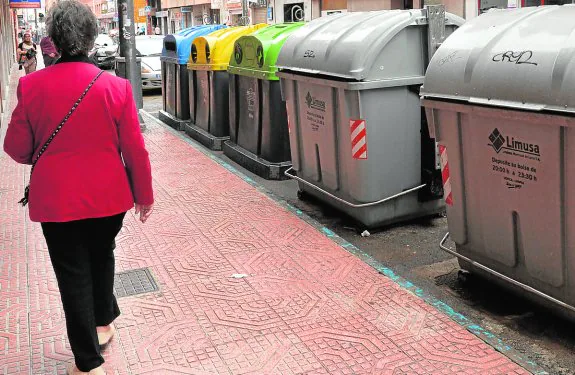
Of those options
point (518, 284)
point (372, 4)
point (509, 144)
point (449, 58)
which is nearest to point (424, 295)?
point (518, 284)

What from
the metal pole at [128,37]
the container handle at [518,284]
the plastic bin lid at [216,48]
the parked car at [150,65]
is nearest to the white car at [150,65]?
the parked car at [150,65]

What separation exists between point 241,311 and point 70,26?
2.29m

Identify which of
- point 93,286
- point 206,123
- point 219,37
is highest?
point 219,37

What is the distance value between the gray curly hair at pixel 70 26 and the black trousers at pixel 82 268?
908mm

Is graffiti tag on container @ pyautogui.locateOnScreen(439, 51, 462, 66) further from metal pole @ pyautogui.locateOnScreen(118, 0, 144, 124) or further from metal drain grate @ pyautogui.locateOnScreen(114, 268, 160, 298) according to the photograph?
metal pole @ pyautogui.locateOnScreen(118, 0, 144, 124)

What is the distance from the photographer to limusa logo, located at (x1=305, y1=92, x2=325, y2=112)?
21.8 ft

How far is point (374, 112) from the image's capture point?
6062 millimetres

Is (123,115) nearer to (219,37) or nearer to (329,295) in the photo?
(329,295)

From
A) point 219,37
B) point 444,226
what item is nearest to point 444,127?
point 444,226

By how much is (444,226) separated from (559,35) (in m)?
2.93

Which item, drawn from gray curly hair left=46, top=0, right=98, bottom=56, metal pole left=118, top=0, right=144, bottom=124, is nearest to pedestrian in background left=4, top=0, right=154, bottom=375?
gray curly hair left=46, top=0, right=98, bottom=56

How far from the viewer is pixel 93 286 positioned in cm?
381

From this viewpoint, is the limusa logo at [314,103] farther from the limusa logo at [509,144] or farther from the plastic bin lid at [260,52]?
the limusa logo at [509,144]

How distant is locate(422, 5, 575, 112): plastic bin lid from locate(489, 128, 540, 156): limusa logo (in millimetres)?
236
